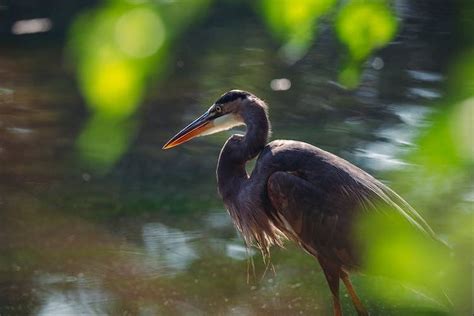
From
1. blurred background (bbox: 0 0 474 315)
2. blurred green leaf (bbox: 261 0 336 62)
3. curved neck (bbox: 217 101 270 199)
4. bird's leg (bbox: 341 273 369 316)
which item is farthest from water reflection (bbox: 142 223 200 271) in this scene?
blurred green leaf (bbox: 261 0 336 62)

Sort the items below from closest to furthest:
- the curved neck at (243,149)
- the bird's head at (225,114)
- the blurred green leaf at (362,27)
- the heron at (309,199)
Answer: the blurred green leaf at (362,27)
the heron at (309,199)
the curved neck at (243,149)
the bird's head at (225,114)

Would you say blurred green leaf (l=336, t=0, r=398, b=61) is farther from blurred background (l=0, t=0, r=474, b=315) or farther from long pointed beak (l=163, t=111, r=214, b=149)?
long pointed beak (l=163, t=111, r=214, b=149)

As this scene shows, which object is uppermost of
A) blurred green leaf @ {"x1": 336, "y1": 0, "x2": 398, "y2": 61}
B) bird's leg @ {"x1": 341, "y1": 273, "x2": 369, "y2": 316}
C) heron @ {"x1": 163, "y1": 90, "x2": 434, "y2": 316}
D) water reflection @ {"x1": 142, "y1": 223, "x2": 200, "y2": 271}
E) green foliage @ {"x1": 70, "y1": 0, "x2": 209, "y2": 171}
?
green foliage @ {"x1": 70, "y1": 0, "x2": 209, "y2": 171}

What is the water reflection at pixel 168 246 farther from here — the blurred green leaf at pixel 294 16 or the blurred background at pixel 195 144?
the blurred green leaf at pixel 294 16

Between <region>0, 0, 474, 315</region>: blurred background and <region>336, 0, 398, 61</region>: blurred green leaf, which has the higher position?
<region>336, 0, 398, 61</region>: blurred green leaf

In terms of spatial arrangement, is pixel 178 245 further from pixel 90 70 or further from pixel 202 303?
pixel 90 70

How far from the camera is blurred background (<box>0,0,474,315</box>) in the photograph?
3.97ft

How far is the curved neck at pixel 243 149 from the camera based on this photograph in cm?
446

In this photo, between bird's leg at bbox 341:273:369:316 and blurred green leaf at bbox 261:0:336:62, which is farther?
bird's leg at bbox 341:273:369:316

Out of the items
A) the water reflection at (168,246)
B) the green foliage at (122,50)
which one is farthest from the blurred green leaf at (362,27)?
the water reflection at (168,246)

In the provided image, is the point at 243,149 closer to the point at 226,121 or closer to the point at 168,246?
the point at 226,121

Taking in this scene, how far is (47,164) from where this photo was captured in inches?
257

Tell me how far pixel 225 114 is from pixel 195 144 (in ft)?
7.58

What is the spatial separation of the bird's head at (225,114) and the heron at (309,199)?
112mm
